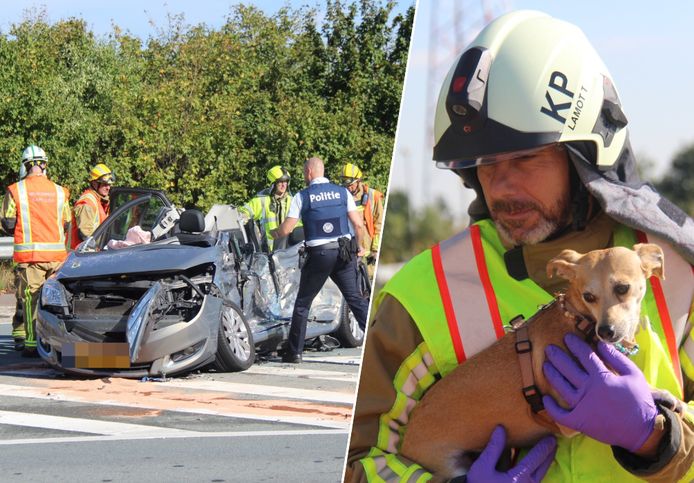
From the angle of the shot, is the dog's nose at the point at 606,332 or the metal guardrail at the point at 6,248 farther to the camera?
the metal guardrail at the point at 6,248

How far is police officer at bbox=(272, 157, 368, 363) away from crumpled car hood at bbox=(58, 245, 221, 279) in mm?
806

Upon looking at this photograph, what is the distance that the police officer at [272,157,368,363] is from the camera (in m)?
10.2

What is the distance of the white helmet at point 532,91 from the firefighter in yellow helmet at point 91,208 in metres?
10.6

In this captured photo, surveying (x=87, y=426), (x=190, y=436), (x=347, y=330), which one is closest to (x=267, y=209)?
(x=347, y=330)

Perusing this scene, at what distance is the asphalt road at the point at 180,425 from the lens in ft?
22.3

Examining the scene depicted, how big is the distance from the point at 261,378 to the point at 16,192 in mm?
3519

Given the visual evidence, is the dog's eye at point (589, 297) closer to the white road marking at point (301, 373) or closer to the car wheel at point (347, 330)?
the white road marking at point (301, 373)

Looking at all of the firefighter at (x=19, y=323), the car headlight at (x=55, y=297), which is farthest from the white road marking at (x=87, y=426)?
the firefighter at (x=19, y=323)

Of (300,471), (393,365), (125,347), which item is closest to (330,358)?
(125,347)

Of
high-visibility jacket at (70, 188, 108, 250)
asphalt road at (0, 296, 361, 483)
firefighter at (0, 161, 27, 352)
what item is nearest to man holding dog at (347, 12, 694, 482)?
asphalt road at (0, 296, 361, 483)

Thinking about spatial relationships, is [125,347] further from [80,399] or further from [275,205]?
[275,205]

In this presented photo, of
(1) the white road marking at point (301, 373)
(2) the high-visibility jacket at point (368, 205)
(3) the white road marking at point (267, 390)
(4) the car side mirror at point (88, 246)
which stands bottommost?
(1) the white road marking at point (301, 373)

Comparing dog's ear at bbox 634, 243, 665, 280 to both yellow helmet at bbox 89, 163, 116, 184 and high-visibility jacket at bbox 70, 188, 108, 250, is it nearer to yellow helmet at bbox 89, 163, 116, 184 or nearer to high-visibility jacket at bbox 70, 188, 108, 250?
high-visibility jacket at bbox 70, 188, 108, 250

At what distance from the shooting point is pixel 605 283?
4.86 ft
